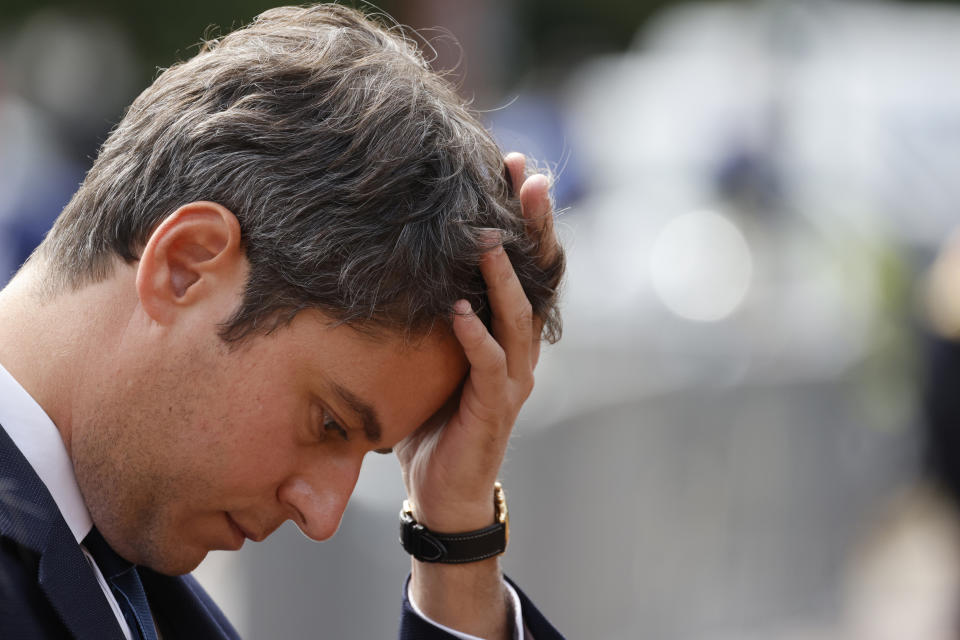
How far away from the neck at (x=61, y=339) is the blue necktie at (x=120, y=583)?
178 mm

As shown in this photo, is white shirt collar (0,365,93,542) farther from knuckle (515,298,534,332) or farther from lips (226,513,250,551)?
knuckle (515,298,534,332)

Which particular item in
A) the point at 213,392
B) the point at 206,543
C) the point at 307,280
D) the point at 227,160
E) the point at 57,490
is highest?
the point at 227,160

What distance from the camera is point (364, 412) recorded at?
2078 millimetres

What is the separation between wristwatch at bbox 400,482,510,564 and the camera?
2543 mm

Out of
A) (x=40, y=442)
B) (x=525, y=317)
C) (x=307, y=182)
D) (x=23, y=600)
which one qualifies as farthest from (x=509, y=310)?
(x=23, y=600)

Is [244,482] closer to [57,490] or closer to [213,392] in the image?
[213,392]

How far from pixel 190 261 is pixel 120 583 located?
0.56 metres

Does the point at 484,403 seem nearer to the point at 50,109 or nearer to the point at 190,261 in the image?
the point at 190,261

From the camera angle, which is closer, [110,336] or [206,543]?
[110,336]

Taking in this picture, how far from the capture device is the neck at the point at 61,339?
1940 mm

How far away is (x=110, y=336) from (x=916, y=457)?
291 inches

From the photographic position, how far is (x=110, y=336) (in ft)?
6.47

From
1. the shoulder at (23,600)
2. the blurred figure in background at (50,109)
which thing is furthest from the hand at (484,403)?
the blurred figure in background at (50,109)

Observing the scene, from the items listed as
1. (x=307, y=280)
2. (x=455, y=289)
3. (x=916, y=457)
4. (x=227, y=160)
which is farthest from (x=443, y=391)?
(x=916, y=457)
